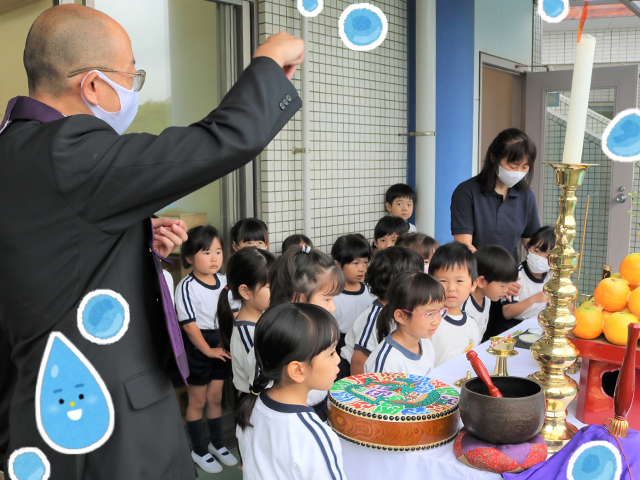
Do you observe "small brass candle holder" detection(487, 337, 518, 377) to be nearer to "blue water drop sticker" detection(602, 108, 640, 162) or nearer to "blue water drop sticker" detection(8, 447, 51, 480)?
"blue water drop sticker" detection(602, 108, 640, 162)

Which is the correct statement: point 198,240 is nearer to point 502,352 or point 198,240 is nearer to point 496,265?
point 496,265

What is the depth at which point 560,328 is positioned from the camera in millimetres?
1123

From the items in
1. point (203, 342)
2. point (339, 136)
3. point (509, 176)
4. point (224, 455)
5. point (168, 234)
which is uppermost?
point (339, 136)

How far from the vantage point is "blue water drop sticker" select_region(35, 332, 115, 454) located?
2.85 ft

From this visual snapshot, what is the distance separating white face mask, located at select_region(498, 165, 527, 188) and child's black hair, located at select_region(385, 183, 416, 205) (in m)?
1.23

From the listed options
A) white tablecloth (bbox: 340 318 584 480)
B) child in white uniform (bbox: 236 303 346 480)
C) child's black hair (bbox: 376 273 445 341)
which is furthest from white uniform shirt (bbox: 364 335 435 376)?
white tablecloth (bbox: 340 318 584 480)

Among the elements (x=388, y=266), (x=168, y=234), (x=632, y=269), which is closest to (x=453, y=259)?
(x=388, y=266)

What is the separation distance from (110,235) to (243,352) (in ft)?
4.18

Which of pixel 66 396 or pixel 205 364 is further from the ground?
pixel 66 396

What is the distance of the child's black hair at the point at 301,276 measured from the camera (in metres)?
1.96

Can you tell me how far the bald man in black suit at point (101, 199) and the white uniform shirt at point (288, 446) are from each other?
24 centimetres

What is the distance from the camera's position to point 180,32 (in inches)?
114

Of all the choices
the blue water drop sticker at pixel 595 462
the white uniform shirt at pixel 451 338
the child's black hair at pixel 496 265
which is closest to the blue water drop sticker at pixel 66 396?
the blue water drop sticker at pixel 595 462

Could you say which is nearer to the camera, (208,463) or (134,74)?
(134,74)
